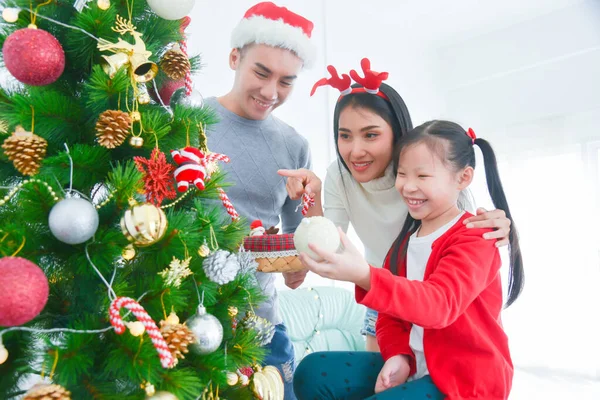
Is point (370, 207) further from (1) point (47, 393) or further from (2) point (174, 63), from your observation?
(1) point (47, 393)

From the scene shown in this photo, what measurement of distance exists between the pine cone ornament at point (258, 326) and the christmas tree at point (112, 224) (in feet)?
0.10

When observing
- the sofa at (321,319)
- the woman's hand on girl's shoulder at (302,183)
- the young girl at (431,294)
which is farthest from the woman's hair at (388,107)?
the sofa at (321,319)

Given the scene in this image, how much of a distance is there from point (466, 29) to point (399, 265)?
13.1ft

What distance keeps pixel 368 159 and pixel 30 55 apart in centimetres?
84

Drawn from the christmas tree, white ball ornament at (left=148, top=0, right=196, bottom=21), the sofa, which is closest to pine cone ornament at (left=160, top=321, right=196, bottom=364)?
the christmas tree

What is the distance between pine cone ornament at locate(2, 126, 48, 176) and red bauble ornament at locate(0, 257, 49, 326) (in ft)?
0.61

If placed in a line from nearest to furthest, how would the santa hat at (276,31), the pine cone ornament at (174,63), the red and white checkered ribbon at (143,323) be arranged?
the red and white checkered ribbon at (143,323), the pine cone ornament at (174,63), the santa hat at (276,31)

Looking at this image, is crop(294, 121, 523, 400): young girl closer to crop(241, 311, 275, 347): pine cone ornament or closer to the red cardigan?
the red cardigan

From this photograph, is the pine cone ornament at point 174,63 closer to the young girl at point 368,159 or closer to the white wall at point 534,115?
the young girl at point 368,159

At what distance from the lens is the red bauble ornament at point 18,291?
1.95ft

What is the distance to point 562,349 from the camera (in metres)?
4.06

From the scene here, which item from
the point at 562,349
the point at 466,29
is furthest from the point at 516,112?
the point at 562,349

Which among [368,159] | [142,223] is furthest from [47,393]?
[368,159]

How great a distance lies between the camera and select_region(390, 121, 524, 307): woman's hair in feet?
3.77
